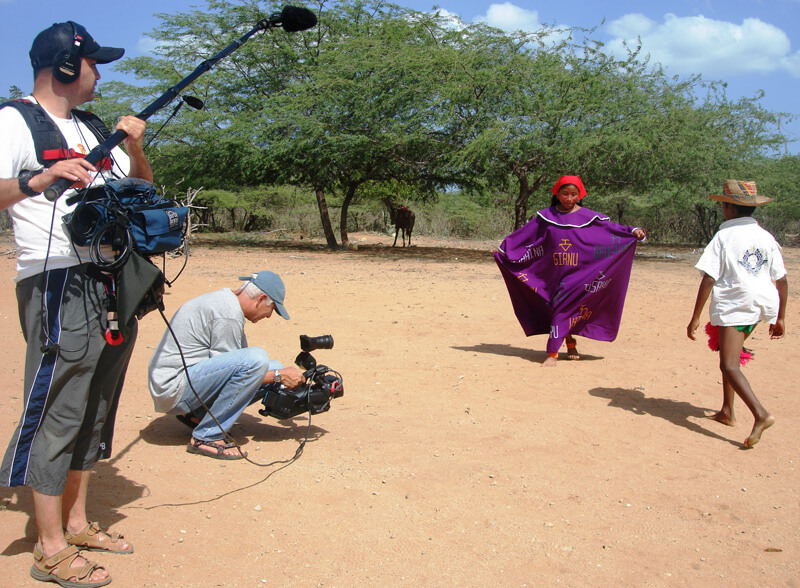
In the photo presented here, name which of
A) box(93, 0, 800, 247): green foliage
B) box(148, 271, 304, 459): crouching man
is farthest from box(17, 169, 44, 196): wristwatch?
box(93, 0, 800, 247): green foliage

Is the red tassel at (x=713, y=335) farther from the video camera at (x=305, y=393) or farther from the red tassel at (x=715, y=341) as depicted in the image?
the video camera at (x=305, y=393)

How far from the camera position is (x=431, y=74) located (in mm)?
18141

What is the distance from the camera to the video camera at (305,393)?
4.48m

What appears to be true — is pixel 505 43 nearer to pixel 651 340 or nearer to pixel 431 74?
pixel 431 74

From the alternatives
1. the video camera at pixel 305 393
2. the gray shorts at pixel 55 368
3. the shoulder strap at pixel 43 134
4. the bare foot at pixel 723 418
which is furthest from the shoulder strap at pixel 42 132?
the bare foot at pixel 723 418

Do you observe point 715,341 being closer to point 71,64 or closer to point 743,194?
point 743,194

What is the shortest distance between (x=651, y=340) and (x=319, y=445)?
5.30 meters

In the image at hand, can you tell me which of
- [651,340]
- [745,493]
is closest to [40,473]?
[745,493]

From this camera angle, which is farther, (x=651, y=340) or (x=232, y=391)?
(x=651, y=340)

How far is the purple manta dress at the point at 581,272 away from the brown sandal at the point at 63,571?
17.0 ft

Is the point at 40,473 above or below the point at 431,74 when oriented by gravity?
below

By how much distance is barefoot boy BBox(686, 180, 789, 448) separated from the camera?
16.3ft

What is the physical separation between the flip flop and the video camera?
0.34 metres

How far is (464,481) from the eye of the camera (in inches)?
165
